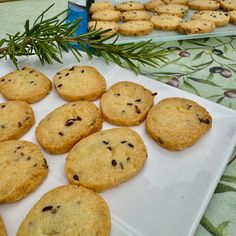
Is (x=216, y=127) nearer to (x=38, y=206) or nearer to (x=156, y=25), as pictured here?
(x=38, y=206)

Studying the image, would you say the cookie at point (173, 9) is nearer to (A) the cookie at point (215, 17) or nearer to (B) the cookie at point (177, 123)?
(A) the cookie at point (215, 17)

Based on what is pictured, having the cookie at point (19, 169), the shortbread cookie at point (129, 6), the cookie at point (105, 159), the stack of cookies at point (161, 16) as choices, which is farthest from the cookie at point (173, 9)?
the cookie at point (19, 169)

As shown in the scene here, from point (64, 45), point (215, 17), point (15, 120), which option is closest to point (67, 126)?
point (15, 120)

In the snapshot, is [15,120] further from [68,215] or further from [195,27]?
[195,27]

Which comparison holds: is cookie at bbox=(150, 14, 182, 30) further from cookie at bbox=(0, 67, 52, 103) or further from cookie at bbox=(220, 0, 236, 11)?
cookie at bbox=(0, 67, 52, 103)

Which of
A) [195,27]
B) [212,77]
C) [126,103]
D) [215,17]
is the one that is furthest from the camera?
[215,17]

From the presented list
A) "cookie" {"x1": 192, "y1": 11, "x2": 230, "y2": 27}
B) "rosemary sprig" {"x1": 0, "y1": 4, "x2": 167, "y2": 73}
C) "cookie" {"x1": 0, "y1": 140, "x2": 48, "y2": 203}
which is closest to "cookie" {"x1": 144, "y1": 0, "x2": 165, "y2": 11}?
"cookie" {"x1": 192, "y1": 11, "x2": 230, "y2": 27}
